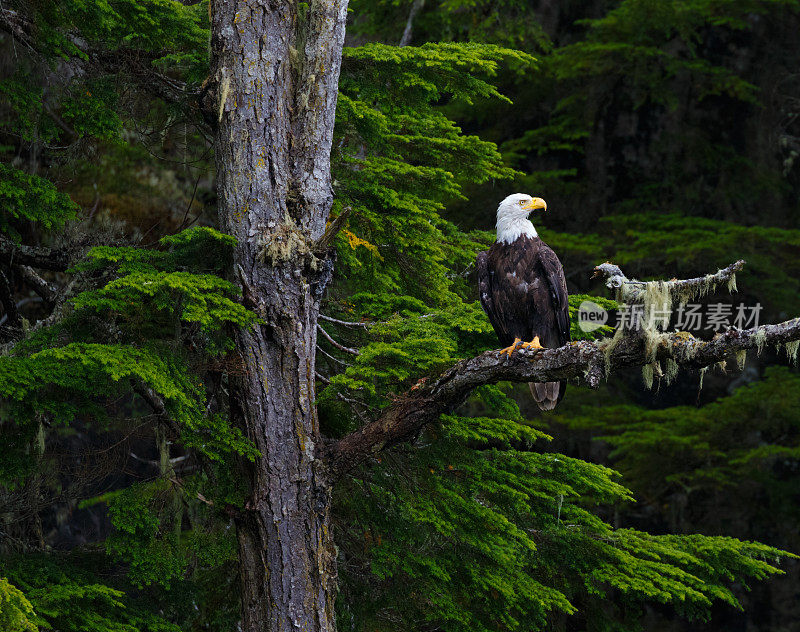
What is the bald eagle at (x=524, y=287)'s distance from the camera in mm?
5637

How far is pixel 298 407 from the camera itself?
5.04m

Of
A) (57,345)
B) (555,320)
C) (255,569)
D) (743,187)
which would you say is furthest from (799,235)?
(57,345)

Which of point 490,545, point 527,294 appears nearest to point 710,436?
point 527,294

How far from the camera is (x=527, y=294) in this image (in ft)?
18.7

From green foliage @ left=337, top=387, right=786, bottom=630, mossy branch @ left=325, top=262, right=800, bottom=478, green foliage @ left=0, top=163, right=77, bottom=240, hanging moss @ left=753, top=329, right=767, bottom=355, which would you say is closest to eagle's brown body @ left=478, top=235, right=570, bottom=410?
green foliage @ left=337, top=387, right=786, bottom=630

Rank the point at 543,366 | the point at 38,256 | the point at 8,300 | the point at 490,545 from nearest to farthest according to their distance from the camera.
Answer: the point at 543,366 < the point at 490,545 < the point at 38,256 < the point at 8,300

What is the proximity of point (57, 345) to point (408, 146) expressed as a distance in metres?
2.86

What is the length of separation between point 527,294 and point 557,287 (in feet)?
0.72

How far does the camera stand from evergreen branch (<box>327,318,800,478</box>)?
343 cm

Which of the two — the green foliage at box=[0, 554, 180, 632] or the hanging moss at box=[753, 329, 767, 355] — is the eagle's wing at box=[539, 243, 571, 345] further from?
the green foliage at box=[0, 554, 180, 632]

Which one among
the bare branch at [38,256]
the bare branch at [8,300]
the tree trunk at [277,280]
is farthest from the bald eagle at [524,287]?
the bare branch at [8,300]

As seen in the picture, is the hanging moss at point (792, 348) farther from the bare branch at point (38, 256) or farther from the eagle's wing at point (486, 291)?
the bare branch at point (38, 256)

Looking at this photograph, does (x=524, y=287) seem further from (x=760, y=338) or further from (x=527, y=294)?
(x=760, y=338)

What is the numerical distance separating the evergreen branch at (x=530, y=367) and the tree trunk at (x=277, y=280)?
0.34 m
